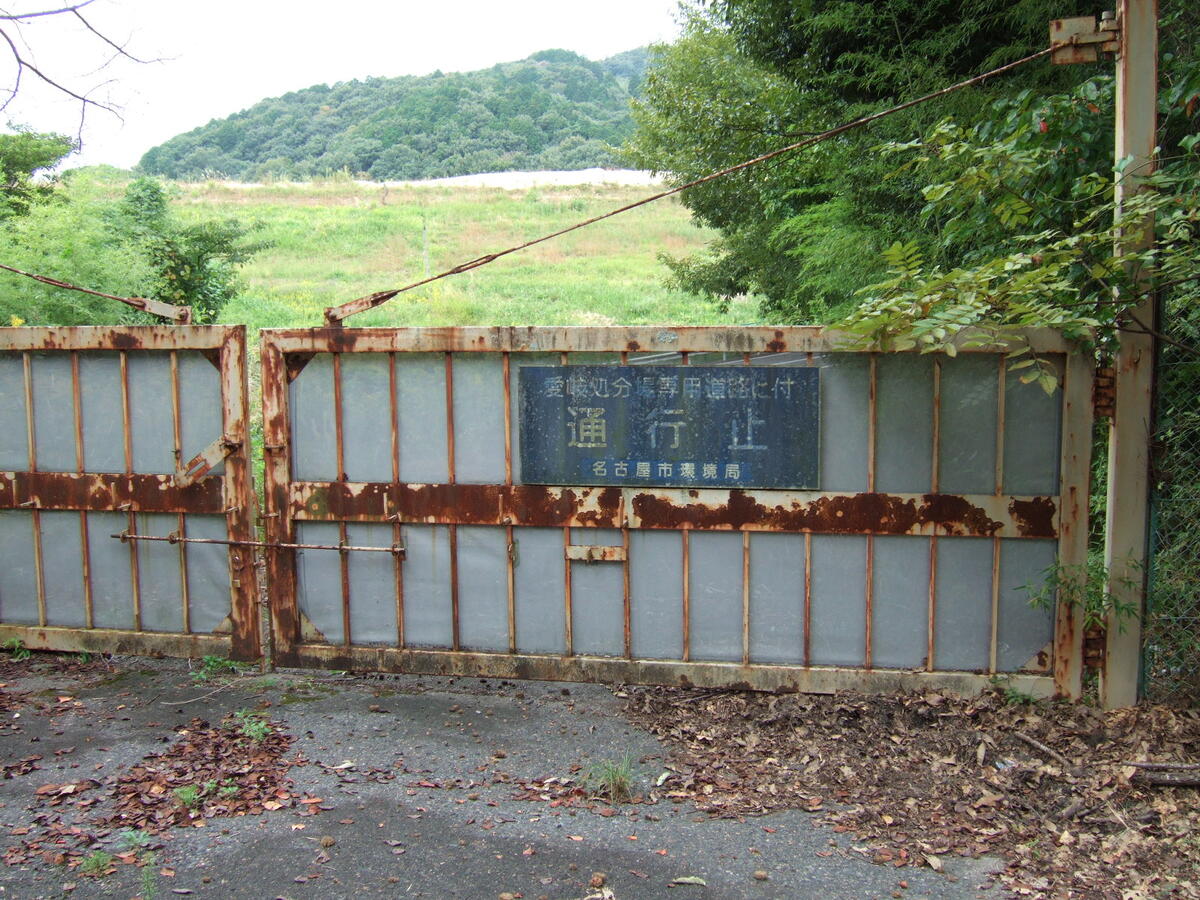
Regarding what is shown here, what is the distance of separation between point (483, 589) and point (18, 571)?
3247 millimetres

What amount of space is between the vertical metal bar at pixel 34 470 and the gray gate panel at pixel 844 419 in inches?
200

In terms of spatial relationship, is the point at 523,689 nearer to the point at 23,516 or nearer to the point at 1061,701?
the point at 1061,701

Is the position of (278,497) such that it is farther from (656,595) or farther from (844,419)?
(844,419)

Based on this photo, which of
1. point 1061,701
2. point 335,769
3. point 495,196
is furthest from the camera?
point 495,196

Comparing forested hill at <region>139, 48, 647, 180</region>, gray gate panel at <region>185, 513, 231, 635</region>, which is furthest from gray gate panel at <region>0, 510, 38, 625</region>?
forested hill at <region>139, 48, 647, 180</region>

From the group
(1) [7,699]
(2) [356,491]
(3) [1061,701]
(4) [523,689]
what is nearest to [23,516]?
(1) [7,699]

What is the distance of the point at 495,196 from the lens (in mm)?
40750

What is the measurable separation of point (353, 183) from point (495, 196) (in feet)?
28.4

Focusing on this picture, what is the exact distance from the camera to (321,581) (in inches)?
231

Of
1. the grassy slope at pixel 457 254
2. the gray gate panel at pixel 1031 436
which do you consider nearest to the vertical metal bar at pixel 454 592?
the gray gate panel at pixel 1031 436

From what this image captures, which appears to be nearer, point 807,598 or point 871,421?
point 871,421

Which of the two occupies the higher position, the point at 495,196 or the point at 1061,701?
Answer: the point at 495,196

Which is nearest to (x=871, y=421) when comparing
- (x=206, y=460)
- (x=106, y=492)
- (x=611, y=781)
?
(x=611, y=781)

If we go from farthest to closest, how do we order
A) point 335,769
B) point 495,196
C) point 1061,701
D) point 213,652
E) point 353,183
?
point 353,183
point 495,196
point 213,652
point 1061,701
point 335,769
